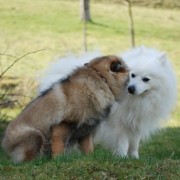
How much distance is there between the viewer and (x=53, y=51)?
21578mm

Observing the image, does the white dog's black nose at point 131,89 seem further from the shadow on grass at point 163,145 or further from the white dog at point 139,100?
the shadow on grass at point 163,145

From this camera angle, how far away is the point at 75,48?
2208 centimetres

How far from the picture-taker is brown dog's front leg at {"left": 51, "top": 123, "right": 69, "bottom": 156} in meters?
5.83

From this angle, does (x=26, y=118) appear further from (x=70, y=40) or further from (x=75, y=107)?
(x=70, y=40)

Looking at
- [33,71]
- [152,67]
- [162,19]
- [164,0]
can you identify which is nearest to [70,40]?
[33,71]

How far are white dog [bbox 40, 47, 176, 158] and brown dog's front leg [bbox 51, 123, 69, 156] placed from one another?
1.69 m

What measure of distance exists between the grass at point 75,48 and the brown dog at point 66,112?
0.94 ft

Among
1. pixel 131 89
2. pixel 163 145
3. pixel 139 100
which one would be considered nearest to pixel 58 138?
pixel 131 89

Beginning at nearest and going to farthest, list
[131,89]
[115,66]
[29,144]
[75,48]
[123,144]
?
[29,144], [115,66], [131,89], [123,144], [75,48]

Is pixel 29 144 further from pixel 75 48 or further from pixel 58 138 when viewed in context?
pixel 75 48

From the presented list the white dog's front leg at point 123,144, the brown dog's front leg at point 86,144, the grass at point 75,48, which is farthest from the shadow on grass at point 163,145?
the brown dog's front leg at point 86,144

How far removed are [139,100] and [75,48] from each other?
14.5m

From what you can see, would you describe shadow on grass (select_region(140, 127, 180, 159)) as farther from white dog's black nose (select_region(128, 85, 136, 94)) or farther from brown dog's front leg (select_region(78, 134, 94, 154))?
brown dog's front leg (select_region(78, 134, 94, 154))

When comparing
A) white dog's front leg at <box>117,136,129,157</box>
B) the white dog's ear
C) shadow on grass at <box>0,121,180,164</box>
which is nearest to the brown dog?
shadow on grass at <box>0,121,180,164</box>
